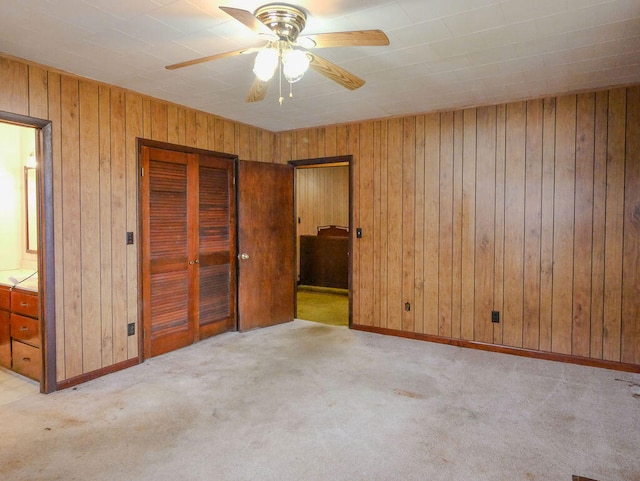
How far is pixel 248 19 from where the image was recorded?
183cm

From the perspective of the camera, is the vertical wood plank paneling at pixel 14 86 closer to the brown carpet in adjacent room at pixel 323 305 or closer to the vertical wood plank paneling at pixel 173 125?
the vertical wood plank paneling at pixel 173 125

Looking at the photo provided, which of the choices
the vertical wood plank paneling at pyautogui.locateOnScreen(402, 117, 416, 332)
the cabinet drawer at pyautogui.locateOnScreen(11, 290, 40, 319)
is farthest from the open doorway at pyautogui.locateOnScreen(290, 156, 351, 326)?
the cabinet drawer at pyautogui.locateOnScreen(11, 290, 40, 319)

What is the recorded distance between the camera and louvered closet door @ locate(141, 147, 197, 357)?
3711mm

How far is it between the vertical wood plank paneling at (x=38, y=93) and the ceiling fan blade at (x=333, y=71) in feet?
6.79

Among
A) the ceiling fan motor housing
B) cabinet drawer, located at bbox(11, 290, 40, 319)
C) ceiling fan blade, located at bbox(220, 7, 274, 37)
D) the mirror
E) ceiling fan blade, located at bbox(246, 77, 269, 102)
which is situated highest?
the ceiling fan motor housing

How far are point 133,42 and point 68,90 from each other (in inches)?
36.6

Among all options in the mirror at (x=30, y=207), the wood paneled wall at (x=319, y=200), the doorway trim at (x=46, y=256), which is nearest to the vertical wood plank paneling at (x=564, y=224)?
the doorway trim at (x=46, y=256)

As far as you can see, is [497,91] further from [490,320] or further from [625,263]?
[490,320]

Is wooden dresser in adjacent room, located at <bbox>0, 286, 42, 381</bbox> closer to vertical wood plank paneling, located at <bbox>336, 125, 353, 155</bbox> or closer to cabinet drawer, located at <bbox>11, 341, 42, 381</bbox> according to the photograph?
cabinet drawer, located at <bbox>11, 341, 42, 381</bbox>

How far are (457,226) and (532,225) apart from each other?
68cm

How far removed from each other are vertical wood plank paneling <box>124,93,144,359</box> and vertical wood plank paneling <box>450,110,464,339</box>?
2961 mm

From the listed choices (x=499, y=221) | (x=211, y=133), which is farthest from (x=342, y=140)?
(x=499, y=221)

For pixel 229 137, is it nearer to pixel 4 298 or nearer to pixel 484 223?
pixel 4 298

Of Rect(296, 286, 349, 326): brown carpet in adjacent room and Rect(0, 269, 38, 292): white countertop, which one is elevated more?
Rect(0, 269, 38, 292): white countertop
